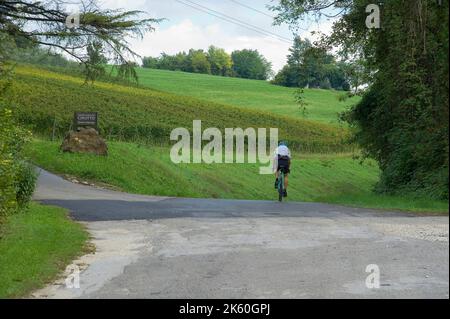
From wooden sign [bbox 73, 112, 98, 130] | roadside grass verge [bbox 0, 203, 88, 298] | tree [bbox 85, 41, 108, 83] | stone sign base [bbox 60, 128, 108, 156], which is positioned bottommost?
roadside grass verge [bbox 0, 203, 88, 298]

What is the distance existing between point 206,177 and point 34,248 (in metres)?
28.6

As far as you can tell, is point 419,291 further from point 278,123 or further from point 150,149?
point 278,123

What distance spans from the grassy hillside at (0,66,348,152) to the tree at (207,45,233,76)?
2671 inches

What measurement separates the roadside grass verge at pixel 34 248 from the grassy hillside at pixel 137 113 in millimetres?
28598

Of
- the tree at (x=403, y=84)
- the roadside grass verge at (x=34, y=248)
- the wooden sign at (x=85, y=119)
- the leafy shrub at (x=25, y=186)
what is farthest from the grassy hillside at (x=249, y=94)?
the roadside grass verge at (x=34, y=248)

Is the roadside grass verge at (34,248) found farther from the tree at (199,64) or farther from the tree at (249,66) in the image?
the tree at (249,66)

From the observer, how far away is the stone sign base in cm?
3278

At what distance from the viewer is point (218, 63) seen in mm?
137000

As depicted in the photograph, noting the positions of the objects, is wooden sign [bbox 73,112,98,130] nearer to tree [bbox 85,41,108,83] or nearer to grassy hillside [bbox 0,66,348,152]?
tree [bbox 85,41,108,83]

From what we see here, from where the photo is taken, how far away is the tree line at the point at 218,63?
135 m

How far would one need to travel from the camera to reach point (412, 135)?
2288 centimetres

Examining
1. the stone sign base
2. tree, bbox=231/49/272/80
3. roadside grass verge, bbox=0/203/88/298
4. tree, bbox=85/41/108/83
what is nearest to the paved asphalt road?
roadside grass verge, bbox=0/203/88/298

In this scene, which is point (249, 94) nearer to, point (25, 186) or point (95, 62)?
point (95, 62)

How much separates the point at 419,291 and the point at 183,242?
4956mm
